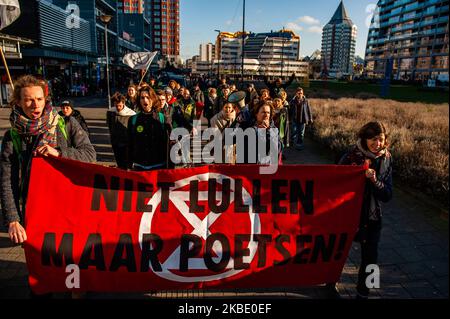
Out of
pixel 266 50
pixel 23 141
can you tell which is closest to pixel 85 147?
pixel 23 141

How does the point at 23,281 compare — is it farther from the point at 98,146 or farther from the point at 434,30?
the point at 434,30

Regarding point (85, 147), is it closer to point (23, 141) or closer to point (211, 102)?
point (23, 141)

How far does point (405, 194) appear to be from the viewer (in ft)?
22.3

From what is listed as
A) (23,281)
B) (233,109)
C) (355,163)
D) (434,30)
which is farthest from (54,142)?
(434,30)

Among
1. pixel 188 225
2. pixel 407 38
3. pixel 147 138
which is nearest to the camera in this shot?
pixel 188 225

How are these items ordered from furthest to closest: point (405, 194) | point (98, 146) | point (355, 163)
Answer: point (98, 146) → point (405, 194) → point (355, 163)

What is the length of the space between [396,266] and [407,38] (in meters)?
133

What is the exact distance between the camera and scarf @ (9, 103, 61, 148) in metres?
2.77

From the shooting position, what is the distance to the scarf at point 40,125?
2766mm

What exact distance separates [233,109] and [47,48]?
28326 millimetres

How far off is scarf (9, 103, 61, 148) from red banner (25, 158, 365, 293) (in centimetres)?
22

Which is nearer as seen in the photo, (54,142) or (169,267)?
(54,142)

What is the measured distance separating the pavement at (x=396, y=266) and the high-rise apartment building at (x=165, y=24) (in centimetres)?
16752

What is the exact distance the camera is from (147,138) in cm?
466
